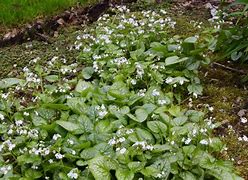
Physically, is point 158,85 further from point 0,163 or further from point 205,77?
point 0,163

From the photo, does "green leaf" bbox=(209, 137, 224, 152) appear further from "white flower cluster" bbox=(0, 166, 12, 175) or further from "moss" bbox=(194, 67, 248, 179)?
"white flower cluster" bbox=(0, 166, 12, 175)

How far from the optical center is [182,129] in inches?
130

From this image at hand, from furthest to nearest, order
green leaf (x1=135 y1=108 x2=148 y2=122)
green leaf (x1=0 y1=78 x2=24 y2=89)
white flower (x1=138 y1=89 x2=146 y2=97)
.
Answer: green leaf (x1=0 y1=78 x2=24 y2=89)
white flower (x1=138 y1=89 x2=146 y2=97)
green leaf (x1=135 y1=108 x2=148 y2=122)

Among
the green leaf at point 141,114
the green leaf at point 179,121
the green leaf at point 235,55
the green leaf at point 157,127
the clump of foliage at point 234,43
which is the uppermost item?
the green leaf at point 141,114

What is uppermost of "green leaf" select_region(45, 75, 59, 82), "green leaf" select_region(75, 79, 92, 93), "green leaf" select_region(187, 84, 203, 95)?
"green leaf" select_region(75, 79, 92, 93)

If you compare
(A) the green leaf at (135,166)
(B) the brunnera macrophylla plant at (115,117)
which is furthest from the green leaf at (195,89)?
(A) the green leaf at (135,166)

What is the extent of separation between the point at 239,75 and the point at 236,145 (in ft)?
3.10

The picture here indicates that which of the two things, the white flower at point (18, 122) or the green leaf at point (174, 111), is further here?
the green leaf at point (174, 111)

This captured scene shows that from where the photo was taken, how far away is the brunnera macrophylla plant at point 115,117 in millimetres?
3107

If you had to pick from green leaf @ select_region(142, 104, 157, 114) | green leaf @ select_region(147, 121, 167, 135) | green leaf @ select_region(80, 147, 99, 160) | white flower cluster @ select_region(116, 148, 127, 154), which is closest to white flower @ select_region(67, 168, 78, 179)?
green leaf @ select_region(80, 147, 99, 160)

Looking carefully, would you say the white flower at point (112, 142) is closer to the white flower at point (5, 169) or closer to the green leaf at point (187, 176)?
the green leaf at point (187, 176)

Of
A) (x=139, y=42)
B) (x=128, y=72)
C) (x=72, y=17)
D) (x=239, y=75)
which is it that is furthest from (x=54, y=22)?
(x=239, y=75)

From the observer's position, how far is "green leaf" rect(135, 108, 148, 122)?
342 cm

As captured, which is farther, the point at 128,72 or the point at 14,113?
the point at 128,72
